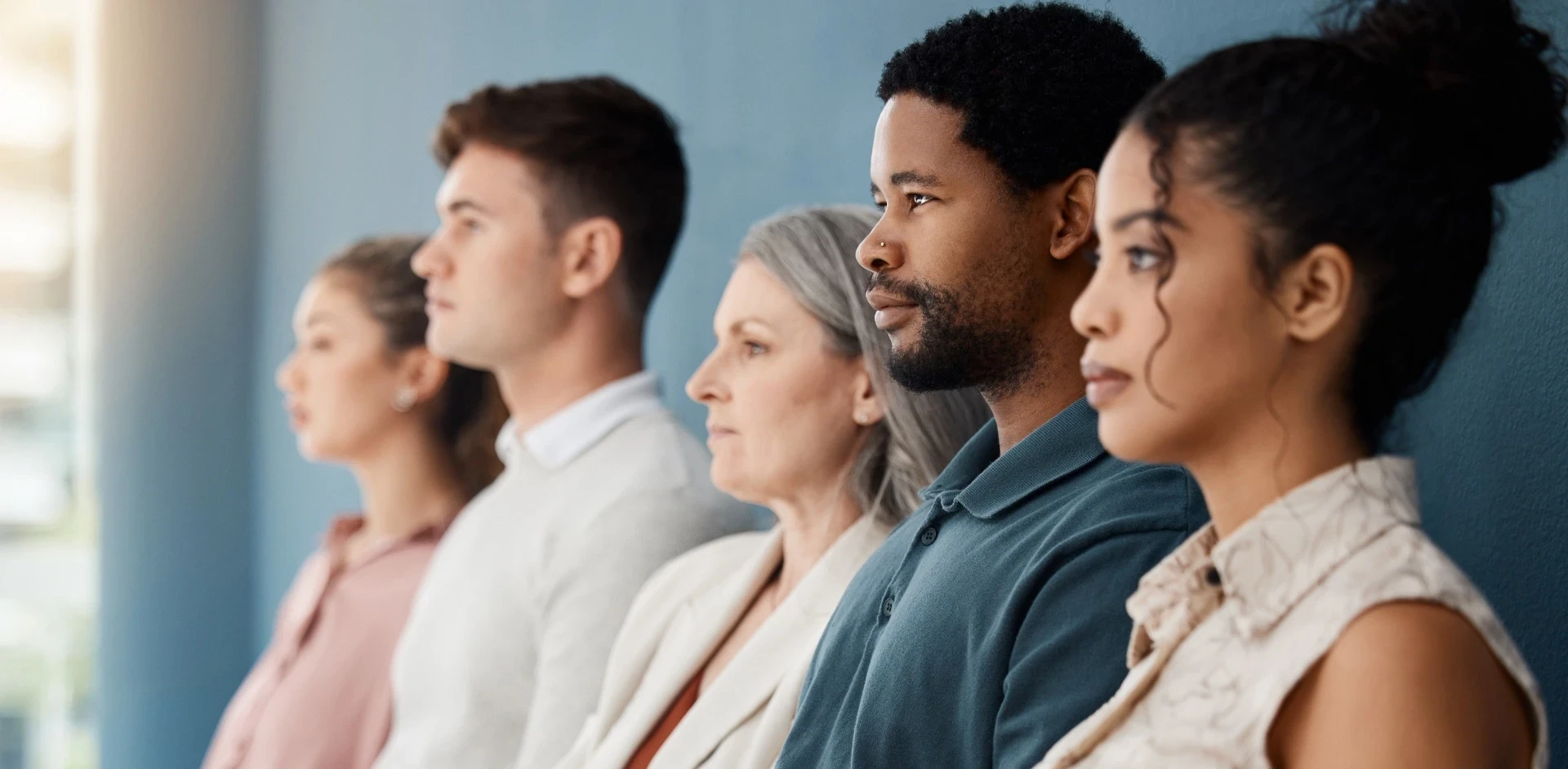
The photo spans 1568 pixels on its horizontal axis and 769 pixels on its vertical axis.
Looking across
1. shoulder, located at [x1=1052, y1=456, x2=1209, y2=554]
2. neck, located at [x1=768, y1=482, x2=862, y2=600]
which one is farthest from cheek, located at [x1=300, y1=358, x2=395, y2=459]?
shoulder, located at [x1=1052, y1=456, x2=1209, y2=554]

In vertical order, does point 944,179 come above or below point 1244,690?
above

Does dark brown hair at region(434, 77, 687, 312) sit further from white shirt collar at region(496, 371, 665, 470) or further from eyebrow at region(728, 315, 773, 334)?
eyebrow at region(728, 315, 773, 334)

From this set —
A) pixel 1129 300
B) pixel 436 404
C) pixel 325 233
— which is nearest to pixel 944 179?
pixel 1129 300

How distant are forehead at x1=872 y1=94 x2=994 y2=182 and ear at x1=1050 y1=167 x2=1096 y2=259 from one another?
0.21ft

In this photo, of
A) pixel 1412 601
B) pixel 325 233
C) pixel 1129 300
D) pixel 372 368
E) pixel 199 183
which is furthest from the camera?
pixel 199 183

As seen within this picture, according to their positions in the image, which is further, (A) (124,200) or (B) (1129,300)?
(A) (124,200)

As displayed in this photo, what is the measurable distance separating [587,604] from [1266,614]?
1.30 metres

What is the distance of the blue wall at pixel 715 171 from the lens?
1.36 m

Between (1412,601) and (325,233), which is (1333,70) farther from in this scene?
(325,233)

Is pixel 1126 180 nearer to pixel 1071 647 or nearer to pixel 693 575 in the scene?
pixel 1071 647

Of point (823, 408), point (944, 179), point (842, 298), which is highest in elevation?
point (944, 179)

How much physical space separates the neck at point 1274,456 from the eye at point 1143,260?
107mm

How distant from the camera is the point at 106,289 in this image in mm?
4371

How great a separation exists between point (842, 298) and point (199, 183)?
331 centimetres
